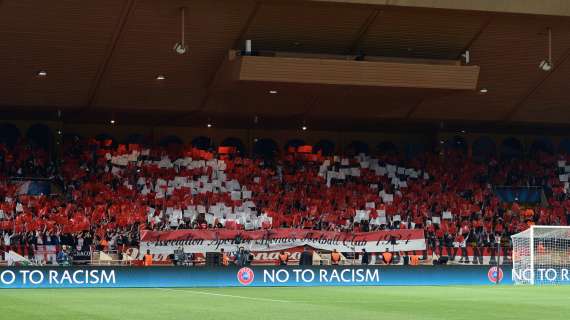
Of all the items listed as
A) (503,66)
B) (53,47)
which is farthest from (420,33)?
(53,47)

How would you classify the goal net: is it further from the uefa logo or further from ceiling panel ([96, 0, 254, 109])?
ceiling panel ([96, 0, 254, 109])

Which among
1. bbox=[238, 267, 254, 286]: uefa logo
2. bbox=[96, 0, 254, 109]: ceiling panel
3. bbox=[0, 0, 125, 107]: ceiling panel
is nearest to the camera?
bbox=[0, 0, 125, 107]: ceiling panel

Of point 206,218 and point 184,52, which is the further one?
point 206,218

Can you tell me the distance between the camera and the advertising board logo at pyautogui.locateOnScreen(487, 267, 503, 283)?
39.0m

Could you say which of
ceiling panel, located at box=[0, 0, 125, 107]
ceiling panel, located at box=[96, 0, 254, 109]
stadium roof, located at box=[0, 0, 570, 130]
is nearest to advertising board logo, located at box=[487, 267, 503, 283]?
stadium roof, located at box=[0, 0, 570, 130]

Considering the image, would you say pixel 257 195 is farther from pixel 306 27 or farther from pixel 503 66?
pixel 503 66

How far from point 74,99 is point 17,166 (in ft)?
16.4

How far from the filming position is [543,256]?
39094 millimetres

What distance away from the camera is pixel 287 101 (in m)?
45.4

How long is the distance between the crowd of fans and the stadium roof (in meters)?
2.40

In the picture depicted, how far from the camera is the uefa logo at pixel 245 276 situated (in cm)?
3703

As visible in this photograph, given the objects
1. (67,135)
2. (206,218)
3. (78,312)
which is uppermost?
(67,135)

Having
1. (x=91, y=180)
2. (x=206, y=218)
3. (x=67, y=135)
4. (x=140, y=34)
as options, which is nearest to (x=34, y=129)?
(x=67, y=135)

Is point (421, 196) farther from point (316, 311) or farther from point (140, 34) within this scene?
point (316, 311)
